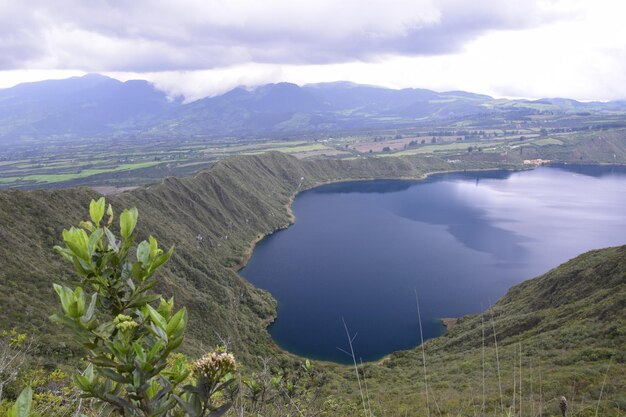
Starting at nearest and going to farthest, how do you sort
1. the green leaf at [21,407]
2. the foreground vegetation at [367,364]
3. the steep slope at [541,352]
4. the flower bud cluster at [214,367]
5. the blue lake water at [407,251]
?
1. the green leaf at [21,407]
2. the flower bud cluster at [214,367]
3. the foreground vegetation at [367,364]
4. the steep slope at [541,352]
5. the blue lake water at [407,251]

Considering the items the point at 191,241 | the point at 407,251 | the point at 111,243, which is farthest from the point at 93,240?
the point at 407,251

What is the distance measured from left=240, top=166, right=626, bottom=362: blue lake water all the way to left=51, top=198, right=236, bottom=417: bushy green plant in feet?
74.3

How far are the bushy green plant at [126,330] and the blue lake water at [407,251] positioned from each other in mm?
22650

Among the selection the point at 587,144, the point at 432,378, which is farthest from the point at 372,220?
the point at 587,144

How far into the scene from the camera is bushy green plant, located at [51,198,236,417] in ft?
6.55

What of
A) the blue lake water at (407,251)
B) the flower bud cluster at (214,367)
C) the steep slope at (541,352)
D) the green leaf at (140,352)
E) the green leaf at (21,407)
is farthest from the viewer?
the blue lake water at (407,251)

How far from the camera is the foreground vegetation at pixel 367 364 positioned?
52.6 feet

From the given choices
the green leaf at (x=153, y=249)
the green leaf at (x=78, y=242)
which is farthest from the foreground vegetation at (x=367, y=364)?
the green leaf at (x=78, y=242)

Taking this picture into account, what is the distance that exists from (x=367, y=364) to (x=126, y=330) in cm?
3512

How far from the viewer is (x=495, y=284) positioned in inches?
2072

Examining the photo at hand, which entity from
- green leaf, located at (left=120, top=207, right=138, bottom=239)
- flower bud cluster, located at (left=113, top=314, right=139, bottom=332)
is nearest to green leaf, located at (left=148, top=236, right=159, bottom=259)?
green leaf, located at (left=120, top=207, right=138, bottom=239)

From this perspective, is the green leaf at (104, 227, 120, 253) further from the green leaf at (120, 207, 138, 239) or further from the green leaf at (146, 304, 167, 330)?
the green leaf at (146, 304, 167, 330)

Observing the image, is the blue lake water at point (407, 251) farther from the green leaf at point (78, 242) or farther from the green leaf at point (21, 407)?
the green leaf at point (21, 407)

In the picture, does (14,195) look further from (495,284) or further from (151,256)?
(495,284)
